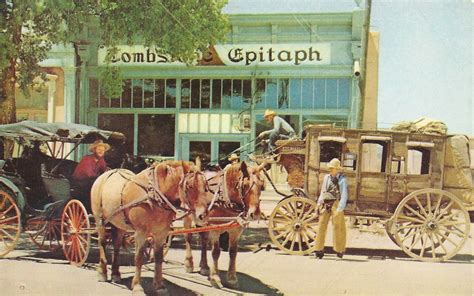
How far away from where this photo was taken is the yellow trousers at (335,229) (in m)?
6.63

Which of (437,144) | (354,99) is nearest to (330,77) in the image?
(354,99)

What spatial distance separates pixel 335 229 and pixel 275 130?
4.90 feet

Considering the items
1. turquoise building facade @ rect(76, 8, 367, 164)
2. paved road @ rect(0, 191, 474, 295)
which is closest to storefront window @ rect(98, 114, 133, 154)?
turquoise building facade @ rect(76, 8, 367, 164)

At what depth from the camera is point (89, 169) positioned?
6289 millimetres

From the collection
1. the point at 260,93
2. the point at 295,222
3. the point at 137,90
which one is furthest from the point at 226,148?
the point at 137,90

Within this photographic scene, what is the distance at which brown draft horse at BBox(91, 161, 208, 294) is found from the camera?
178 inches

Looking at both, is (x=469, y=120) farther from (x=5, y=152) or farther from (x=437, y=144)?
(x=5, y=152)

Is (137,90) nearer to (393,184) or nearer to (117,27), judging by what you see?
(117,27)

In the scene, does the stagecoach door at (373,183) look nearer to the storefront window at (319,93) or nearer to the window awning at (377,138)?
the window awning at (377,138)

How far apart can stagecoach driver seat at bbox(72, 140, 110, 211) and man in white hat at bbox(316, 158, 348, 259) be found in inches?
112

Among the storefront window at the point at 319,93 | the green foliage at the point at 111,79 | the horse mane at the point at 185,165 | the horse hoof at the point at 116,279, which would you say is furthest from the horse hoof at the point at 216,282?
the green foliage at the point at 111,79

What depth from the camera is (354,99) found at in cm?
717

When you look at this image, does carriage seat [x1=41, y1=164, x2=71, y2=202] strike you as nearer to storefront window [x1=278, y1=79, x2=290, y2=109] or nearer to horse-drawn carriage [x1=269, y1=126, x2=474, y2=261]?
horse-drawn carriage [x1=269, y1=126, x2=474, y2=261]

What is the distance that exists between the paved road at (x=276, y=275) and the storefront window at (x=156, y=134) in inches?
63.6
